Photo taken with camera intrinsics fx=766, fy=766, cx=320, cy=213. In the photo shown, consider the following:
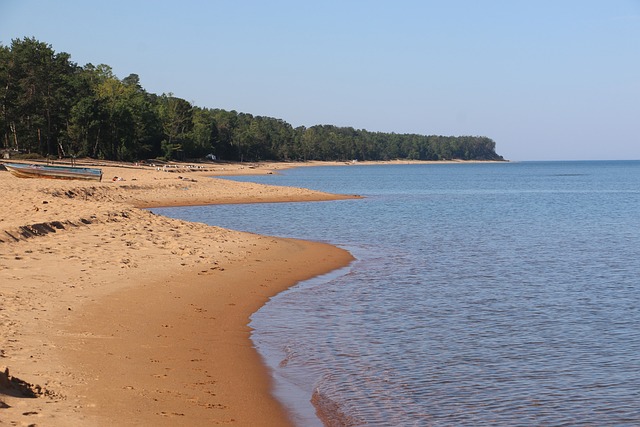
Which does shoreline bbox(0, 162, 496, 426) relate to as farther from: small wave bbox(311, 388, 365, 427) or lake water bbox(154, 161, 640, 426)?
lake water bbox(154, 161, 640, 426)

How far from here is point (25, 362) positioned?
9539 millimetres

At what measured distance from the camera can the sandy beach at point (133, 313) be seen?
8.78m

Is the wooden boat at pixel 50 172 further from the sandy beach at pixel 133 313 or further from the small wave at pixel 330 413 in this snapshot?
the small wave at pixel 330 413

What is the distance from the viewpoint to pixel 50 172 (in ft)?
171

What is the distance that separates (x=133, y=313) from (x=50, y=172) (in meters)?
41.4

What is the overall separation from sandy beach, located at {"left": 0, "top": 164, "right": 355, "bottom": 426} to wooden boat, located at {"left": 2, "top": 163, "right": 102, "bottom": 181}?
81.8 ft

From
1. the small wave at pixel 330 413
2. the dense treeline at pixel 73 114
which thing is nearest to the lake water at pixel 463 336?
the small wave at pixel 330 413

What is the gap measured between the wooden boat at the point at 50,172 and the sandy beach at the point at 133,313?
24930 millimetres

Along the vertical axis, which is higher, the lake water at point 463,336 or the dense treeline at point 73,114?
the dense treeline at point 73,114

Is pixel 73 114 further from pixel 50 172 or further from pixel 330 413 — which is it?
pixel 330 413

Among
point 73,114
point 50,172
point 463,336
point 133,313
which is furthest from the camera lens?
point 73,114

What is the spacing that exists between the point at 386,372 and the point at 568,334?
4.28m

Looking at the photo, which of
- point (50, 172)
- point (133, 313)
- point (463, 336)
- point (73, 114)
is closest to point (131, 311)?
point (133, 313)

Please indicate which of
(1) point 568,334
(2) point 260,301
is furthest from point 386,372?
(2) point 260,301
